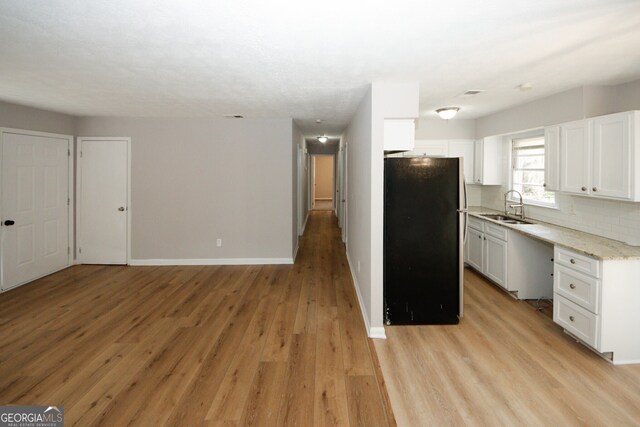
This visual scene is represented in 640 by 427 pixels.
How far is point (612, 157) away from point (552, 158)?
2.69 ft

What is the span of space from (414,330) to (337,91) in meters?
2.53

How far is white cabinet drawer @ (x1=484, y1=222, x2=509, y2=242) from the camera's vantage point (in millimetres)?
4168

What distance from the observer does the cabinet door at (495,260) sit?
4.20 meters

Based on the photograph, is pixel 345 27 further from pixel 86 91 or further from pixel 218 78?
pixel 86 91

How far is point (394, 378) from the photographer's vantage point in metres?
2.59

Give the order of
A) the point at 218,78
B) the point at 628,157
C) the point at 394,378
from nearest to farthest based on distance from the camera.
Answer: the point at 394,378 < the point at 628,157 < the point at 218,78

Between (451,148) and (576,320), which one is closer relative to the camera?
(576,320)

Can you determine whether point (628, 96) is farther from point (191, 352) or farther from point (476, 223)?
point (191, 352)

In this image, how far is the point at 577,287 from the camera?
296 cm

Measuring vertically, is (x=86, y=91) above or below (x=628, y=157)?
→ above

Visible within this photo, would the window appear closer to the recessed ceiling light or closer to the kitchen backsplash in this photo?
the kitchen backsplash

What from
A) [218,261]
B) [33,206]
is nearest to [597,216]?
[218,261]

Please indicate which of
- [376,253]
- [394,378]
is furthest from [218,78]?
[394,378]

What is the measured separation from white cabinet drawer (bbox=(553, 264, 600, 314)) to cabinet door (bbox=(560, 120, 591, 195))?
86 cm
